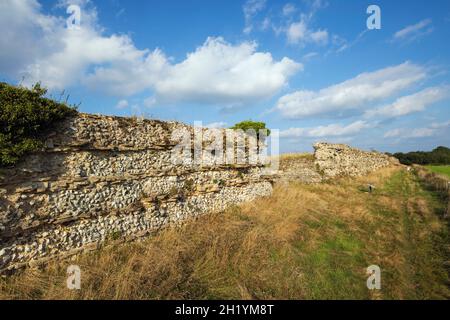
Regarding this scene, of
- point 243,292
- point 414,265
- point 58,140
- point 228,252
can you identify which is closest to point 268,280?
point 243,292

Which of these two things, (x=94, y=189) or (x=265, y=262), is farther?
(x=94, y=189)

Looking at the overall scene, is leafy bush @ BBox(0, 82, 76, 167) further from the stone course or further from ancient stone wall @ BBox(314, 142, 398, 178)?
ancient stone wall @ BBox(314, 142, 398, 178)

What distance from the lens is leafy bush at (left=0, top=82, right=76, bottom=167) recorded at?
6.32 m

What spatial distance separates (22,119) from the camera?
6582mm

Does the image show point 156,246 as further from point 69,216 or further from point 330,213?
point 330,213

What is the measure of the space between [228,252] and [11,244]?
17.0 feet

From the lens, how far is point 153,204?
9.34 m

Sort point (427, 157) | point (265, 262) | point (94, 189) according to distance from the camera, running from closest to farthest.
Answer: point (265, 262), point (94, 189), point (427, 157)

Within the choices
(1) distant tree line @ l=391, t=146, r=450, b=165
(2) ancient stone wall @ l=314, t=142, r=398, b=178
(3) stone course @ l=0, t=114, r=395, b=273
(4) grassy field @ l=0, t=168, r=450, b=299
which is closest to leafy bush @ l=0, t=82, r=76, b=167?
(3) stone course @ l=0, t=114, r=395, b=273

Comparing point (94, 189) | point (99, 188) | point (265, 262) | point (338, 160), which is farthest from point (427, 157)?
point (94, 189)

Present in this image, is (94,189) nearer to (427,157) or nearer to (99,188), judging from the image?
(99,188)

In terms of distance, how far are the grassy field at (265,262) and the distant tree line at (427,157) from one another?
178 feet

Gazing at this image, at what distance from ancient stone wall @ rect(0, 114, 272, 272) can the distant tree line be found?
196 feet

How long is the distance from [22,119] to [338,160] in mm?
25046
